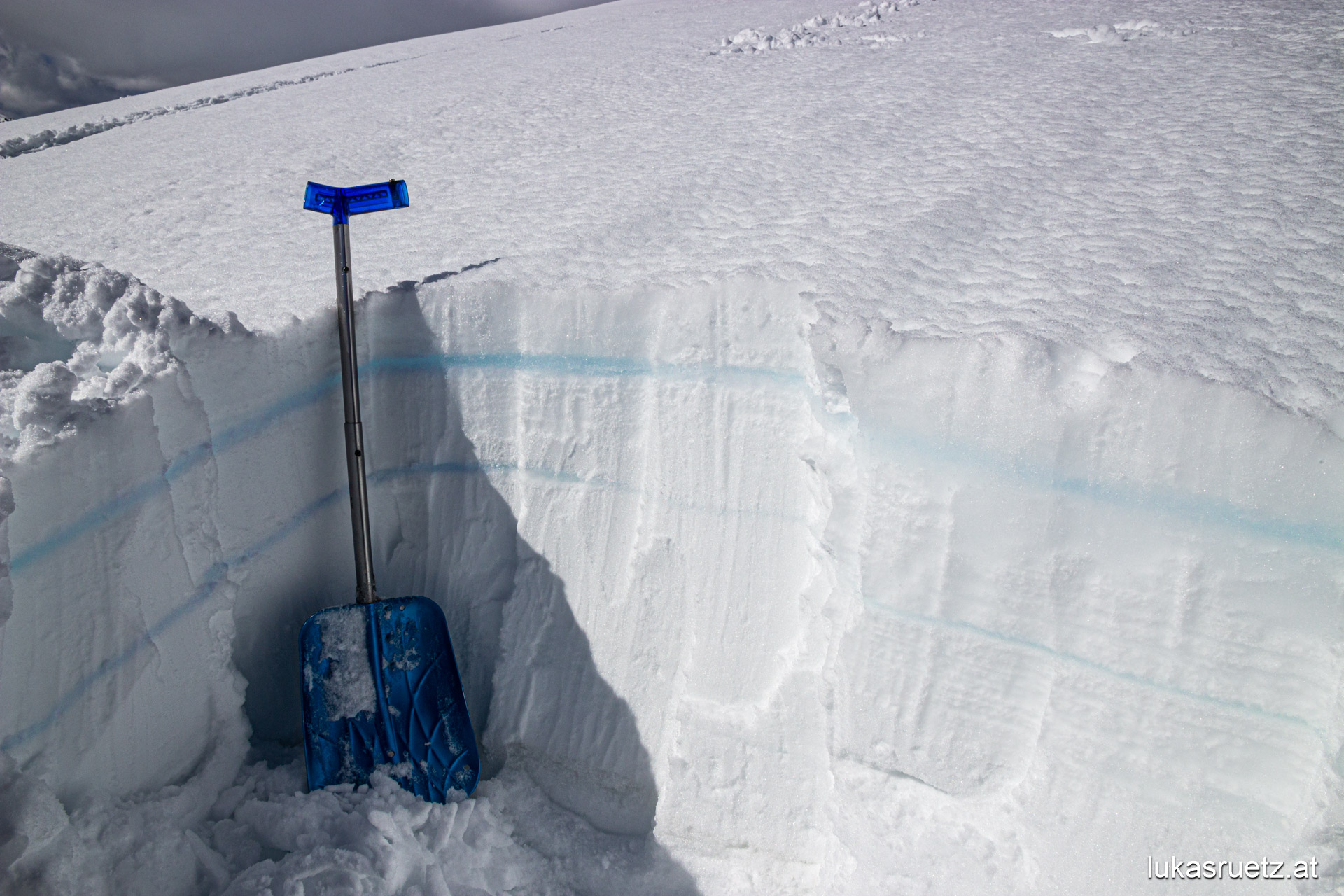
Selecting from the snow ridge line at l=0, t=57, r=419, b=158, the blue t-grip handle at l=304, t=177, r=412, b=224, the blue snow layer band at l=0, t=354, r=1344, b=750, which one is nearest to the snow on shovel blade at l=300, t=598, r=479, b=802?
the blue snow layer band at l=0, t=354, r=1344, b=750

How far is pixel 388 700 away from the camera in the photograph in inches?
58.6

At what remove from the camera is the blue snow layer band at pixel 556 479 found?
1021mm

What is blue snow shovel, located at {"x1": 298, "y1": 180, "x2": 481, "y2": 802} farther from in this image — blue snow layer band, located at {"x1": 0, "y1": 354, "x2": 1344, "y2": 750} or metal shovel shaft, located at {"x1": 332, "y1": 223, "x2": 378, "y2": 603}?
blue snow layer band, located at {"x1": 0, "y1": 354, "x2": 1344, "y2": 750}

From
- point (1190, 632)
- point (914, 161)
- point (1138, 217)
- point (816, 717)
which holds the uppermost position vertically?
point (914, 161)

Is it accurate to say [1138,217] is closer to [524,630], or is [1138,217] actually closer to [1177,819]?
[1177,819]

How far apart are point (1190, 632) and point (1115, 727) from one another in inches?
6.6

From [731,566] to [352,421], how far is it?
789mm

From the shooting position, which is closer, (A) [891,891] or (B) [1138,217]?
(A) [891,891]

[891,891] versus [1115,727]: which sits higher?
[1115,727]

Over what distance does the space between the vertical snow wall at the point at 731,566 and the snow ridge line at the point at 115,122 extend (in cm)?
369

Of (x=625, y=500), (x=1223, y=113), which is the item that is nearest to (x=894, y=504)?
(x=625, y=500)

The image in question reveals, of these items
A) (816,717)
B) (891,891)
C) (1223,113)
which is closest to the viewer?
(891,891)

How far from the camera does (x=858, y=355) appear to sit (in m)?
1.19

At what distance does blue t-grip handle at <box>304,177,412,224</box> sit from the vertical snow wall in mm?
175
